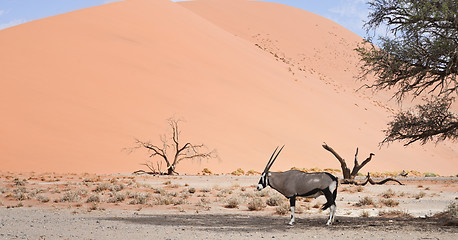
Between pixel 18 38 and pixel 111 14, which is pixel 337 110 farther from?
pixel 18 38

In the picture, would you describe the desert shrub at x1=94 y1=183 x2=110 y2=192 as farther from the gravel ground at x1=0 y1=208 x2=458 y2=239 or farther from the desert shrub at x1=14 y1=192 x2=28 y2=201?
the gravel ground at x1=0 y1=208 x2=458 y2=239

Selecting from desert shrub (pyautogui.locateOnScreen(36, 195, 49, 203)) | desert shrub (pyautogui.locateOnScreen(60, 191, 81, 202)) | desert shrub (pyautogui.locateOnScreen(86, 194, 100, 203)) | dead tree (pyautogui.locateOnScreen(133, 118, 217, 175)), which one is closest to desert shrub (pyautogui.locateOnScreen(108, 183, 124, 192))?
desert shrub (pyautogui.locateOnScreen(60, 191, 81, 202))

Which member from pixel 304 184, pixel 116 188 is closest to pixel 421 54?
pixel 304 184

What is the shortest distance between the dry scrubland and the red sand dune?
1152 cm

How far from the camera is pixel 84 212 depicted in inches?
500

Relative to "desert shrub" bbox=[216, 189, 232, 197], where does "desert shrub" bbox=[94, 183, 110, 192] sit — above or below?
above

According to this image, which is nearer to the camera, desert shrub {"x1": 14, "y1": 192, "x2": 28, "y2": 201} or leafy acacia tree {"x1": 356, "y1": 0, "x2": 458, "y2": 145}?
leafy acacia tree {"x1": 356, "y1": 0, "x2": 458, "y2": 145}

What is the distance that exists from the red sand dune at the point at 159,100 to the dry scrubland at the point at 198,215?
1152cm

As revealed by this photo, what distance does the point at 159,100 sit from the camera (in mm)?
36406

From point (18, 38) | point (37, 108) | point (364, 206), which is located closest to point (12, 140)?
point (37, 108)

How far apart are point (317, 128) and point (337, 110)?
7.29m

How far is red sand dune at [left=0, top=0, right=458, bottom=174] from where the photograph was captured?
Result: 30.7m

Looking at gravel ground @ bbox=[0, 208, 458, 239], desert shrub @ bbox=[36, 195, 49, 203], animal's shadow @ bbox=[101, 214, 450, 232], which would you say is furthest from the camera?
desert shrub @ bbox=[36, 195, 49, 203]

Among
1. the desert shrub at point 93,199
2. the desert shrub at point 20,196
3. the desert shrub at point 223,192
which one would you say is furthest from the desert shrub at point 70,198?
the desert shrub at point 223,192
